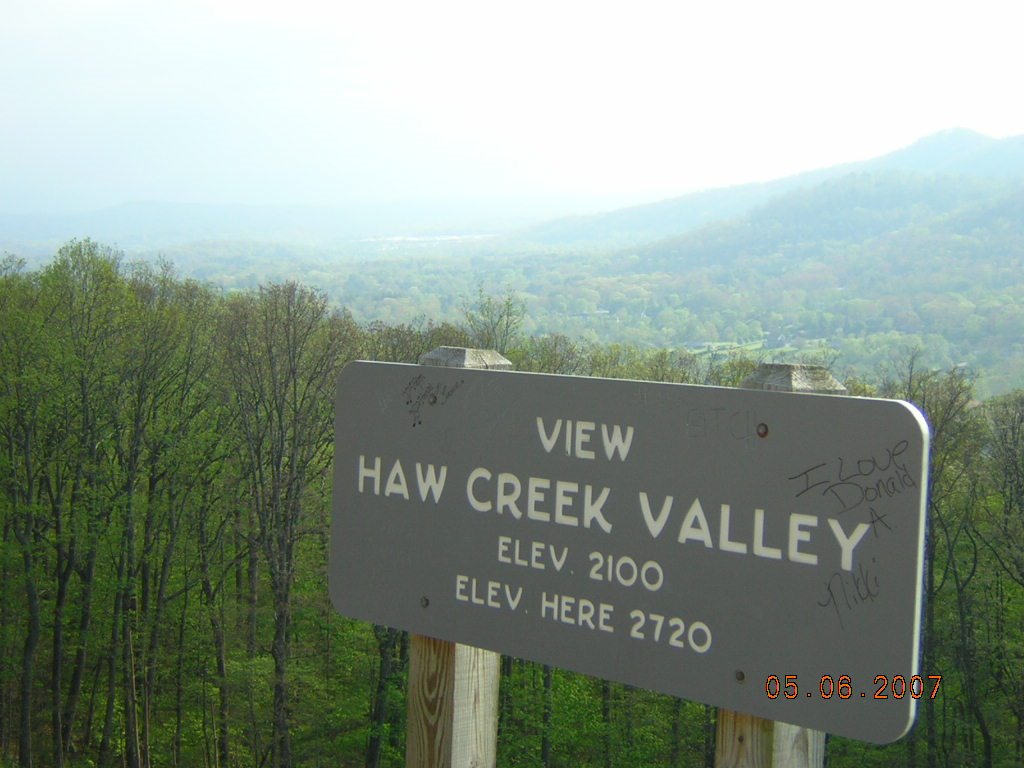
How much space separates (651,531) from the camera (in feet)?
6.15

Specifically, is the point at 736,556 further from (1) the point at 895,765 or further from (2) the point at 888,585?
(1) the point at 895,765

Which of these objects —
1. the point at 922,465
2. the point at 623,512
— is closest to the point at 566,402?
the point at 623,512

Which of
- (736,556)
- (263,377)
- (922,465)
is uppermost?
(922,465)

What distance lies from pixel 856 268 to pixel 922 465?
13679cm

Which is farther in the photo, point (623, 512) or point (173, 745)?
point (173, 745)

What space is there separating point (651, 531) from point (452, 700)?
0.67m

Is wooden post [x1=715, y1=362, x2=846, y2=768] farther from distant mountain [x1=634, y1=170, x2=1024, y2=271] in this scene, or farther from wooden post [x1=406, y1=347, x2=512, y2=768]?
distant mountain [x1=634, y1=170, x2=1024, y2=271]

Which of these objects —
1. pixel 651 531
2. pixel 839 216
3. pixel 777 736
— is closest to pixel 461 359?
pixel 651 531

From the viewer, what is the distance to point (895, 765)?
23.0 m

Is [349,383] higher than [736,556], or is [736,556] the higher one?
[349,383]

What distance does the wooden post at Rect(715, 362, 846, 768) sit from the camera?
→ 5.76 ft

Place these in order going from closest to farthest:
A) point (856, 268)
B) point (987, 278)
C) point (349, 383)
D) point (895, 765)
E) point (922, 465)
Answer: point (922, 465), point (349, 383), point (895, 765), point (987, 278), point (856, 268)
